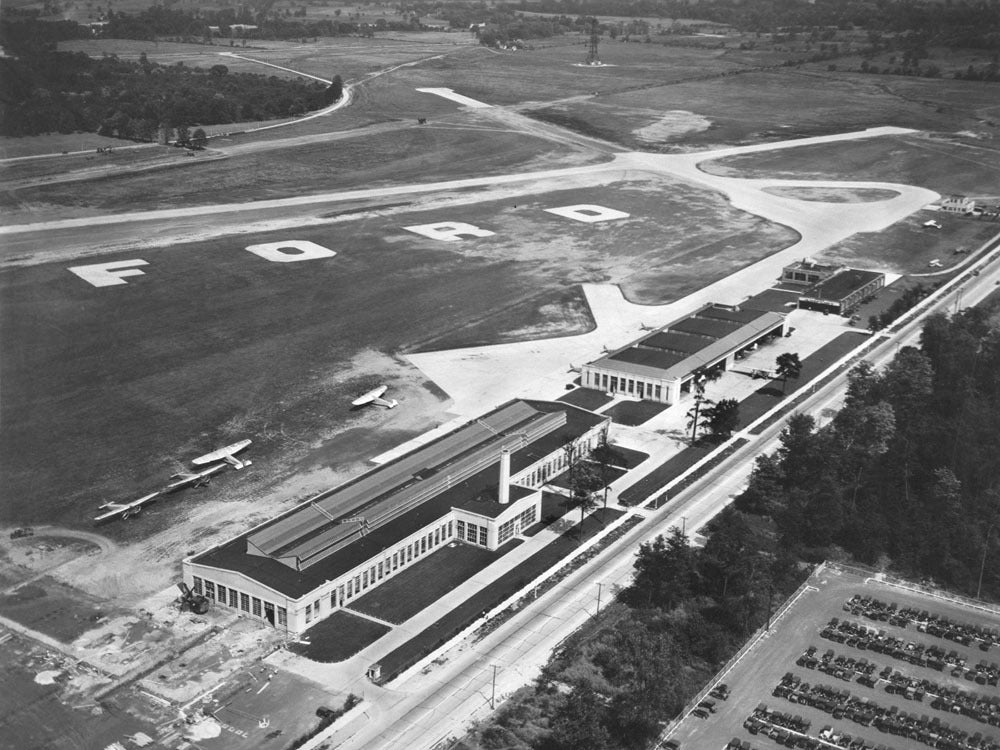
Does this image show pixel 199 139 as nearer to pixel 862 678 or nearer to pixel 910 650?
pixel 910 650

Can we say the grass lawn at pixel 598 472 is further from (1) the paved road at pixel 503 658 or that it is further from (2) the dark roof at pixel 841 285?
(2) the dark roof at pixel 841 285

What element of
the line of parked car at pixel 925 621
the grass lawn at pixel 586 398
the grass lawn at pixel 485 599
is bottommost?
the line of parked car at pixel 925 621

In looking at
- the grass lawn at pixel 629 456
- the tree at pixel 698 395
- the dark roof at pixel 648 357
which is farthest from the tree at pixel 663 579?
the dark roof at pixel 648 357

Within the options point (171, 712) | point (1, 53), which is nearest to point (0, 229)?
point (1, 53)

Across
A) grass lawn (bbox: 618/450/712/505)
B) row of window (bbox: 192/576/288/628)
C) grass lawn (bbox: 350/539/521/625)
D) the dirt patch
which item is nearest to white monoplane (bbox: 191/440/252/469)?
row of window (bbox: 192/576/288/628)

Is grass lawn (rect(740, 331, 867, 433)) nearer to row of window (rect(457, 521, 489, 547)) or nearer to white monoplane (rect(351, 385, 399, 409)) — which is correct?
white monoplane (rect(351, 385, 399, 409))

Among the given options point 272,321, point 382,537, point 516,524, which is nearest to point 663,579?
point 516,524

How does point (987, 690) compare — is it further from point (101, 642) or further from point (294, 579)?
point (101, 642)
